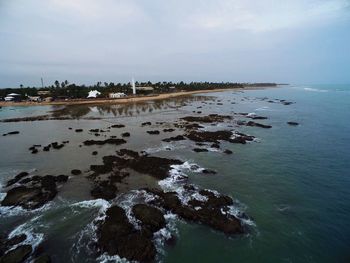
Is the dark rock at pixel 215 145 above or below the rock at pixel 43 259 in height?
above

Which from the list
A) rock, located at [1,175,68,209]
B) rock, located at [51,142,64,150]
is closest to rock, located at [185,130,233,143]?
rock, located at [51,142,64,150]

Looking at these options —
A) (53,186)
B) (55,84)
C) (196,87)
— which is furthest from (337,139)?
(196,87)

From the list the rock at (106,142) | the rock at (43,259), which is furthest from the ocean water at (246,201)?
the rock at (106,142)

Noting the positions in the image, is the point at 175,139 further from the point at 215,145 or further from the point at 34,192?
the point at 34,192

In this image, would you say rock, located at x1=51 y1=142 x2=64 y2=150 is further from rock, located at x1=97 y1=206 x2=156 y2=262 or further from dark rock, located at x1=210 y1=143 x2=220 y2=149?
rock, located at x1=97 y1=206 x2=156 y2=262

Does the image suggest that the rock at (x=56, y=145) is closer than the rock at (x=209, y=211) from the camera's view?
No

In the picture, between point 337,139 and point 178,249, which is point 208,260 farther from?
point 337,139

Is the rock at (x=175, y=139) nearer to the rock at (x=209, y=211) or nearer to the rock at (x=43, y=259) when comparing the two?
the rock at (x=209, y=211)
